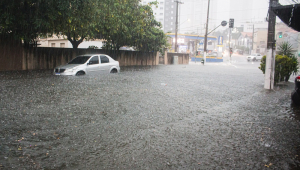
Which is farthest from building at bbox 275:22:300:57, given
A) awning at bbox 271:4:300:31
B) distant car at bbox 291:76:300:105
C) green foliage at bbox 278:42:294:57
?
distant car at bbox 291:76:300:105

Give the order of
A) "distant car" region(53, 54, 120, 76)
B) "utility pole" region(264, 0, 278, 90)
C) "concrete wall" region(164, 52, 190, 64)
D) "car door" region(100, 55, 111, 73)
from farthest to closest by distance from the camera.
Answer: "concrete wall" region(164, 52, 190, 64) → "car door" region(100, 55, 111, 73) → "distant car" region(53, 54, 120, 76) → "utility pole" region(264, 0, 278, 90)

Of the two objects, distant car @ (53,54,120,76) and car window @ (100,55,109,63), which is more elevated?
car window @ (100,55,109,63)

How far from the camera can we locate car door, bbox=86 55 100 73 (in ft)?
48.0

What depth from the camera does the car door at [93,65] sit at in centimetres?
1462

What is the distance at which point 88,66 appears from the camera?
14.6 m

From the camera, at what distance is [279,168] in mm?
3697

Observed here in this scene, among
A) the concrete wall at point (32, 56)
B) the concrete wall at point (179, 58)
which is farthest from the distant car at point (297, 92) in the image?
the concrete wall at point (179, 58)

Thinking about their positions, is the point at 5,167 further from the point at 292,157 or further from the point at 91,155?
the point at 292,157

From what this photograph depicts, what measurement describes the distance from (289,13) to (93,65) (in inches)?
405

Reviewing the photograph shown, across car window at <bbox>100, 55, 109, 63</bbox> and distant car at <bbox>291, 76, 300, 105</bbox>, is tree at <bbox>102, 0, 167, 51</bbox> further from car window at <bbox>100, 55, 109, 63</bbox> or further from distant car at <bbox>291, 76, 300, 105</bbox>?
distant car at <bbox>291, 76, 300, 105</bbox>

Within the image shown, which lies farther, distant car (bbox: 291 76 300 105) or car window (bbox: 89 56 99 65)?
car window (bbox: 89 56 99 65)

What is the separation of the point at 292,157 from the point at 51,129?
4.46 metres

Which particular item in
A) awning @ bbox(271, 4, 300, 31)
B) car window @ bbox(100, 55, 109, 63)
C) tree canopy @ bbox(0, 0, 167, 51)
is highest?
tree canopy @ bbox(0, 0, 167, 51)

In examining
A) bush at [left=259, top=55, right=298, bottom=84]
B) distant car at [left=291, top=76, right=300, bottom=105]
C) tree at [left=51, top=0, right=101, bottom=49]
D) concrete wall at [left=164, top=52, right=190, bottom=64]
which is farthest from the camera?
concrete wall at [left=164, top=52, right=190, bottom=64]
